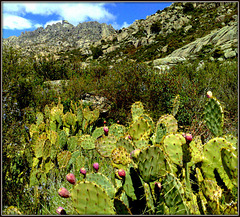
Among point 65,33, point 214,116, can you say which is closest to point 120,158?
point 214,116

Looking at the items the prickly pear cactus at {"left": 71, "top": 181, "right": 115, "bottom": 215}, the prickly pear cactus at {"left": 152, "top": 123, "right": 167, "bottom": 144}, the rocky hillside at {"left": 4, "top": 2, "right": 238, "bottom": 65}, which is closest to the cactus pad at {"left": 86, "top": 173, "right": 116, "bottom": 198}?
the prickly pear cactus at {"left": 71, "top": 181, "right": 115, "bottom": 215}

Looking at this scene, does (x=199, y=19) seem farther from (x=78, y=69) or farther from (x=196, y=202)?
(x=196, y=202)

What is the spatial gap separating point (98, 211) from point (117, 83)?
4662 millimetres

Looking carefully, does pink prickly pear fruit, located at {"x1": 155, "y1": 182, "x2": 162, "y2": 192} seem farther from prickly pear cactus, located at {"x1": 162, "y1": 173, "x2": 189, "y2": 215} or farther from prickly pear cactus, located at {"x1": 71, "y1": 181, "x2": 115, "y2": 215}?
prickly pear cactus, located at {"x1": 71, "y1": 181, "x2": 115, "y2": 215}

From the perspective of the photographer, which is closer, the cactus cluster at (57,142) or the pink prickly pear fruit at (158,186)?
the pink prickly pear fruit at (158,186)

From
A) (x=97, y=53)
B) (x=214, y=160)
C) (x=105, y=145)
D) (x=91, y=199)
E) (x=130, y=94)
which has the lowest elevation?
(x=91, y=199)

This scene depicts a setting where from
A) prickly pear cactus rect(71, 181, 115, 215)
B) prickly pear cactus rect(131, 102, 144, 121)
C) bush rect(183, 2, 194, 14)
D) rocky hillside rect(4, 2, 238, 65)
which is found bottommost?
prickly pear cactus rect(71, 181, 115, 215)

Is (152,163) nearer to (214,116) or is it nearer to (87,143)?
(214,116)

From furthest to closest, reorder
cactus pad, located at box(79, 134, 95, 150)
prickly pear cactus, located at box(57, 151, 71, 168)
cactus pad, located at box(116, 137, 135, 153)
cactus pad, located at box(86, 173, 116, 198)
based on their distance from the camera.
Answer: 1. cactus pad, located at box(79, 134, 95, 150)
2. prickly pear cactus, located at box(57, 151, 71, 168)
3. cactus pad, located at box(116, 137, 135, 153)
4. cactus pad, located at box(86, 173, 116, 198)

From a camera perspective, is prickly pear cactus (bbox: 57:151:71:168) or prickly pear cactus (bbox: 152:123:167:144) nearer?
prickly pear cactus (bbox: 152:123:167:144)

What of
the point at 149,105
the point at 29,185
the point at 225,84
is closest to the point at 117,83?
the point at 149,105

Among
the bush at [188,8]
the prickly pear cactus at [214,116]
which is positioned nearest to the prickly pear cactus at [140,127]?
the prickly pear cactus at [214,116]

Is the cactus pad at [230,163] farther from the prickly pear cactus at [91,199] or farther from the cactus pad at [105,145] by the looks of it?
the cactus pad at [105,145]

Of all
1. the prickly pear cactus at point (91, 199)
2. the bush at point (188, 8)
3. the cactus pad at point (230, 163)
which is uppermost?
the bush at point (188, 8)
